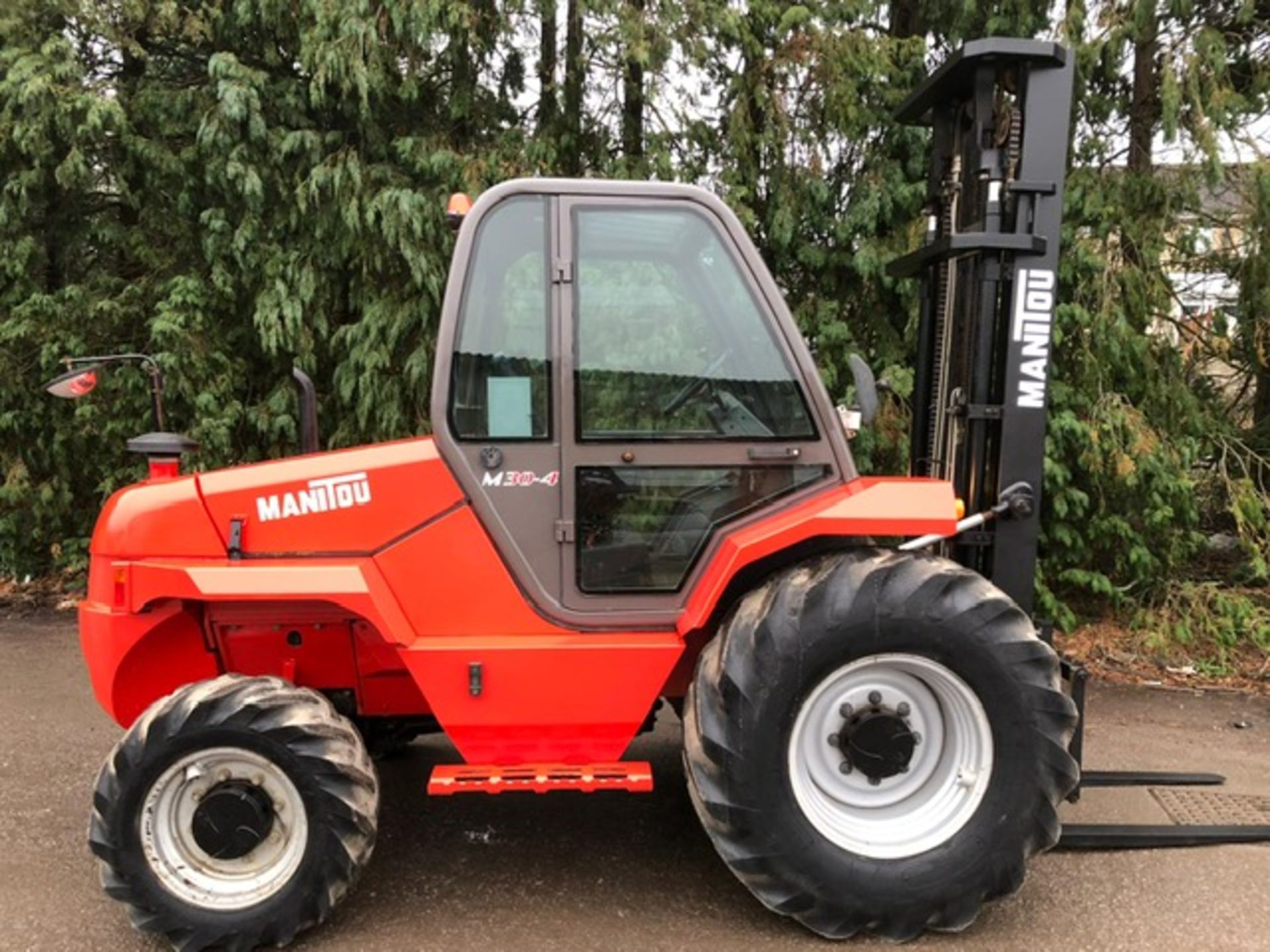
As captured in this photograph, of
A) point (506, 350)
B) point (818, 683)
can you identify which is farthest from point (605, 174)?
point (818, 683)

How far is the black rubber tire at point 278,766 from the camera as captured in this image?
2.98 m

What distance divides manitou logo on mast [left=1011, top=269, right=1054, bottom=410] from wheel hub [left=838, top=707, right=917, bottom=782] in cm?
125

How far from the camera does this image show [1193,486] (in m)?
6.13

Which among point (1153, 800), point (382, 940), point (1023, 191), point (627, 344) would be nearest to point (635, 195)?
point (627, 344)

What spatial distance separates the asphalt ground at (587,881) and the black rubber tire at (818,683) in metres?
0.17

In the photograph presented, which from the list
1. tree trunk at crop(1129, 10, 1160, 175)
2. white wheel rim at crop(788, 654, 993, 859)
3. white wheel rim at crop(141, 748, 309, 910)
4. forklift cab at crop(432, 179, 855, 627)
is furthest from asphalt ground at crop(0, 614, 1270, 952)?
tree trunk at crop(1129, 10, 1160, 175)

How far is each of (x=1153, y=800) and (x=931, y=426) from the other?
183 cm

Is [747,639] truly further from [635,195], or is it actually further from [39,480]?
[39,480]

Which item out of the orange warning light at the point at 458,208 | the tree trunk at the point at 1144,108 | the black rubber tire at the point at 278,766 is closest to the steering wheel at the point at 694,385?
the orange warning light at the point at 458,208

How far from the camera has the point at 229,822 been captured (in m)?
3.02

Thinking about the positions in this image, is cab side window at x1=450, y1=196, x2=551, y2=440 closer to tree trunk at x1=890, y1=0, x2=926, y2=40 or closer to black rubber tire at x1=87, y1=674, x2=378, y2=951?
black rubber tire at x1=87, y1=674, x2=378, y2=951

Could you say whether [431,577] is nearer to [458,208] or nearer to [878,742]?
[458,208]

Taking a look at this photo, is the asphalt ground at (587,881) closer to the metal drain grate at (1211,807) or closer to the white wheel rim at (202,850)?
the metal drain grate at (1211,807)

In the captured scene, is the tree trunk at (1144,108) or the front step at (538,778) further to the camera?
the tree trunk at (1144,108)
